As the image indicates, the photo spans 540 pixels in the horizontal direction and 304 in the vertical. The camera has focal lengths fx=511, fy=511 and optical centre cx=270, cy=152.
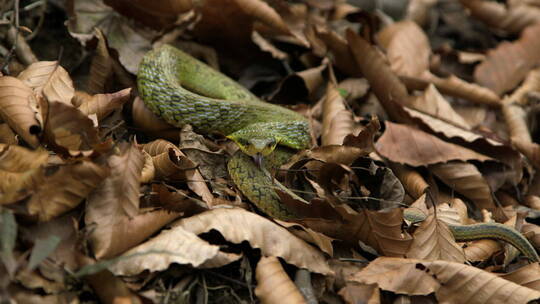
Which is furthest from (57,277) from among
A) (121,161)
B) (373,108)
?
(373,108)

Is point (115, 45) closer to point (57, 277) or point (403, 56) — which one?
point (57, 277)

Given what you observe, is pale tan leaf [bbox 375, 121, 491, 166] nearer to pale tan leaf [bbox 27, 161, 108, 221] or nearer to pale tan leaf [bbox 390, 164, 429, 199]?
pale tan leaf [bbox 390, 164, 429, 199]

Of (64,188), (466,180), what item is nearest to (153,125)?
(64,188)

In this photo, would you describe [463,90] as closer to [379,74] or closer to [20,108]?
[379,74]

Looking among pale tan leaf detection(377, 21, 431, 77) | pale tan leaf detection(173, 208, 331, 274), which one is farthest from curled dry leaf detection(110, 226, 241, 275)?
pale tan leaf detection(377, 21, 431, 77)

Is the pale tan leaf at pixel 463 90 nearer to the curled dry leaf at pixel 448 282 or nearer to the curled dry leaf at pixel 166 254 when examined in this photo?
the curled dry leaf at pixel 448 282

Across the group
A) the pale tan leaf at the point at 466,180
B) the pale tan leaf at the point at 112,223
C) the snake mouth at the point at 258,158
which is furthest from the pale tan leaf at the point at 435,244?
the pale tan leaf at the point at 112,223
